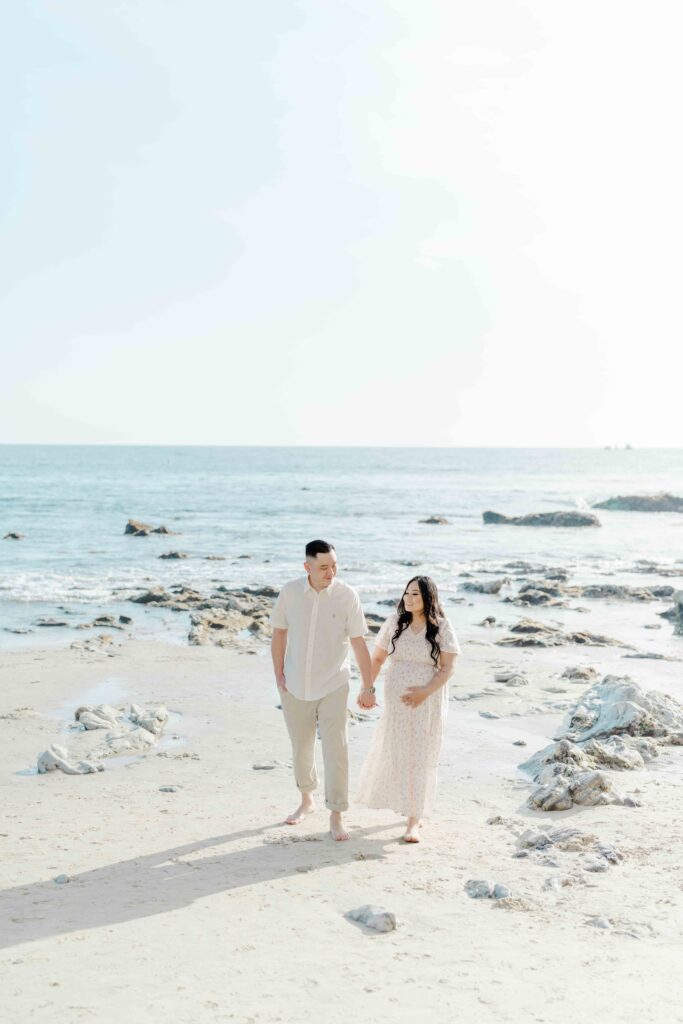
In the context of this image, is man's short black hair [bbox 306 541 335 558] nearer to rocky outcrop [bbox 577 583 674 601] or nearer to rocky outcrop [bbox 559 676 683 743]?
rocky outcrop [bbox 559 676 683 743]

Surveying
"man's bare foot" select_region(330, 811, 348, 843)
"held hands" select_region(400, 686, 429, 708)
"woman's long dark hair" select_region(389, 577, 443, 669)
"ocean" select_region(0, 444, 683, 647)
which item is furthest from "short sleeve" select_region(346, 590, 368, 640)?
"ocean" select_region(0, 444, 683, 647)

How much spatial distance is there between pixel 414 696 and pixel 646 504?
55.0 meters

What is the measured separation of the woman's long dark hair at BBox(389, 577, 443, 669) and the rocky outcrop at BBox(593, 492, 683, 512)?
5311cm

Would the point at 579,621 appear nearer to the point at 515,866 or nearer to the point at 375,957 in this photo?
the point at 515,866

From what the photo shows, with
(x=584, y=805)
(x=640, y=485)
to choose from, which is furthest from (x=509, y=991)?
(x=640, y=485)

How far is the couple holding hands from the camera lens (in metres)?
6.62

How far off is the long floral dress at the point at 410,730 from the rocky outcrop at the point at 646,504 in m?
53.1

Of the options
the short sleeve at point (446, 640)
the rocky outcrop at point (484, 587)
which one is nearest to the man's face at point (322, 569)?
the short sleeve at point (446, 640)

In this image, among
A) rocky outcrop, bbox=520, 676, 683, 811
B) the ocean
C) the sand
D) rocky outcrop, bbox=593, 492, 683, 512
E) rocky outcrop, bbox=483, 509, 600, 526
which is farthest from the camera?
rocky outcrop, bbox=593, 492, 683, 512

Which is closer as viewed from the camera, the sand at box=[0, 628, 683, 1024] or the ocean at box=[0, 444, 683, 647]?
the sand at box=[0, 628, 683, 1024]

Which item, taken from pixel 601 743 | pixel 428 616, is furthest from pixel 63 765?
pixel 601 743

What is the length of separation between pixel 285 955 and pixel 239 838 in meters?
1.91

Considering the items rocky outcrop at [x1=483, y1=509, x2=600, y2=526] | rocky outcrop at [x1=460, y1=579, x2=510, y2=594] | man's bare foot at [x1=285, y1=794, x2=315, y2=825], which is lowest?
rocky outcrop at [x1=460, y1=579, x2=510, y2=594]

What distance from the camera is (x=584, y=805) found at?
746cm
